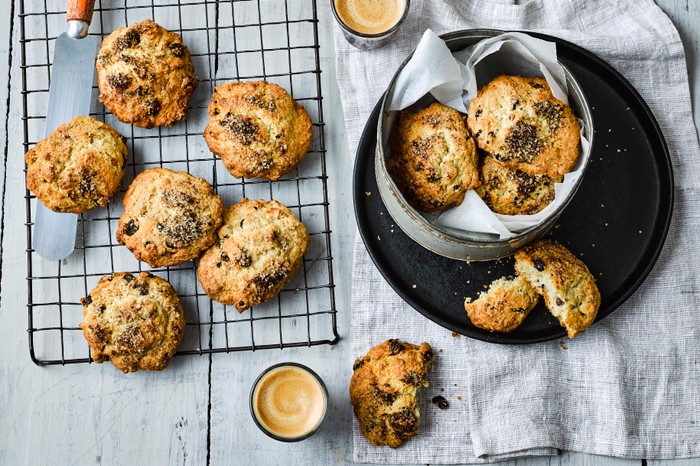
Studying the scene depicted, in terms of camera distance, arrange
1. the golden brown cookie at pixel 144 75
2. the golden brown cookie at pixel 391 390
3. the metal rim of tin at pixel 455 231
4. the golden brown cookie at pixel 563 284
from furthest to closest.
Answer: the golden brown cookie at pixel 144 75 < the golden brown cookie at pixel 391 390 < the golden brown cookie at pixel 563 284 < the metal rim of tin at pixel 455 231

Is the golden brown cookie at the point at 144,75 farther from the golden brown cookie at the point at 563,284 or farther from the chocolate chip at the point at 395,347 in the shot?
the golden brown cookie at the point at 563,284

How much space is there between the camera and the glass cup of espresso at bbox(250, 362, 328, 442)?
2.51 metres

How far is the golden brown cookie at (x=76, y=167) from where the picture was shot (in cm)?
258

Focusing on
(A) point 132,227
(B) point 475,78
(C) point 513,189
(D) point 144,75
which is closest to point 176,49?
(D) point 144,75

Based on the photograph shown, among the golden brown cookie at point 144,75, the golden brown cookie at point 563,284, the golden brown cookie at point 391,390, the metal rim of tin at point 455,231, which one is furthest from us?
the golden brown cookie at point 144,75

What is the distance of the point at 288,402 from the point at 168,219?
85cm

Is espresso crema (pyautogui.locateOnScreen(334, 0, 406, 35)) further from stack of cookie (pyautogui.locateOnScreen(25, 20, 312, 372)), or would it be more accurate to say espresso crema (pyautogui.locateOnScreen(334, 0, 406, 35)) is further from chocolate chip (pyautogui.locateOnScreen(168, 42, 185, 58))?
chocolate chip (pyautogui.locateOnScreen(168, 42, 185, 58))

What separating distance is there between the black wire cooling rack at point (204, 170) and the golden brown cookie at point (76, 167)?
128mm

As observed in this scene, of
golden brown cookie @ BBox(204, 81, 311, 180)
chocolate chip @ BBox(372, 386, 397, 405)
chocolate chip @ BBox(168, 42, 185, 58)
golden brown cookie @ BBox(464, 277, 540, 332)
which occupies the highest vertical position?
chocolate chip @ BBox(168, 42, 185, 58)


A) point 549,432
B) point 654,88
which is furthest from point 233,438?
point 654,88

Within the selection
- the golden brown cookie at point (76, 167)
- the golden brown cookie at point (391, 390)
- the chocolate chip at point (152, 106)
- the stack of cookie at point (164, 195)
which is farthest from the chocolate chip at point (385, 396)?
the chocolate chip at point (152, 106)

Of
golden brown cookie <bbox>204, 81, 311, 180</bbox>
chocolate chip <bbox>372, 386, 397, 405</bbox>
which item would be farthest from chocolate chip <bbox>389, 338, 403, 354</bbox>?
golden brown cookie <bbox>204, 81, 311, 180</bbox>

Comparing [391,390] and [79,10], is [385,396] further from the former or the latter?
[79,10]

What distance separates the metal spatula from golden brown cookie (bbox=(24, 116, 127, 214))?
0.26 feet
